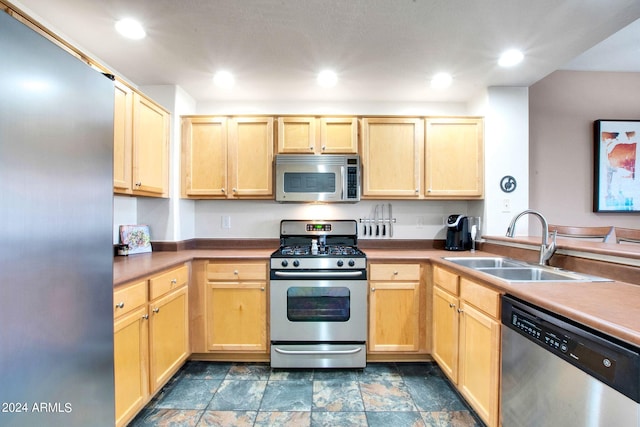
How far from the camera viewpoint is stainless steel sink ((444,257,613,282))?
1.49 metres

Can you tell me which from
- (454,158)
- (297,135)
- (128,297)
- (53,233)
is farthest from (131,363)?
(454,158)

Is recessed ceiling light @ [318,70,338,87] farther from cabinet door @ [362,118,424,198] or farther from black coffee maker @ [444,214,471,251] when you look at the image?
black coffee maker @ [444,214,471,251]

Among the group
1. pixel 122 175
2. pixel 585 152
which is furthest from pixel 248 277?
pixel 585 152

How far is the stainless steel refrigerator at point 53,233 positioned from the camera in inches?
28.4

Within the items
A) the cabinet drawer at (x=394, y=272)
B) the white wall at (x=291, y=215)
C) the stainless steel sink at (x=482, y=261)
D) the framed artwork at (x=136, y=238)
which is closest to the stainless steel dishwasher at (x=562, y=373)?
the stainless steel sink at (x=482, y=261)

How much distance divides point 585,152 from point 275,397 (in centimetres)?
359

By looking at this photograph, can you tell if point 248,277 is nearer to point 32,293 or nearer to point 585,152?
point 32,293

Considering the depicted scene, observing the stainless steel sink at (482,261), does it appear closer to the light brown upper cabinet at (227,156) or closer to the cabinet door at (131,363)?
the light brown upper cabinet at (227,156)

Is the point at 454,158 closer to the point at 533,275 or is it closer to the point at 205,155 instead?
the point at 533,275

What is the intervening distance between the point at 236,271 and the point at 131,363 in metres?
0.89

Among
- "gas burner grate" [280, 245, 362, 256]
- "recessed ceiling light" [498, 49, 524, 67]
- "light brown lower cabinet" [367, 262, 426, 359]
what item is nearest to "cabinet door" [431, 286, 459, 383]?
"light brown lower cabinet" [367, 262, 426, 359]

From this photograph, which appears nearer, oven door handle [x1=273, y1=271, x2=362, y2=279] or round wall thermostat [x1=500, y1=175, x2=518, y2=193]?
oven door handle [x1=273, y1=271, x2=362, y2=279]

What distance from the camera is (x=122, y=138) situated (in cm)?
185

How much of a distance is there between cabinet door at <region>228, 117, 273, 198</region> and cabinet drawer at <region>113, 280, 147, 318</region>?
119 centimetres
